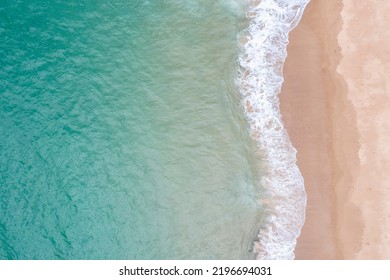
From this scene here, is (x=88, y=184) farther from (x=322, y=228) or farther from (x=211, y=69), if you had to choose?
(x=322, y=228)

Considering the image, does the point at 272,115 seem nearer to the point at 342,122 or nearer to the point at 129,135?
the point at 342,122

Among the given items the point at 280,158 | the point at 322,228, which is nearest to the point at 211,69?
the point at 280,158

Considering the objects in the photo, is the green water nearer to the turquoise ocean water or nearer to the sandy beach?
the turquoise ocean water

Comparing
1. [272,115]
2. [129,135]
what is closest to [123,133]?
[129,135]

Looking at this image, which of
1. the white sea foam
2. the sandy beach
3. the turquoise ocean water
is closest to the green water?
the turquoise ocean water

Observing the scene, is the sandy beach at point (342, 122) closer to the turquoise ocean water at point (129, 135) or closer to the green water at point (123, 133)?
the turquoise ocean water at point (129, 135)

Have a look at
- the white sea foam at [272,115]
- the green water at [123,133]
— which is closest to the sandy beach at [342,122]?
the white sea foam at [272,115]
